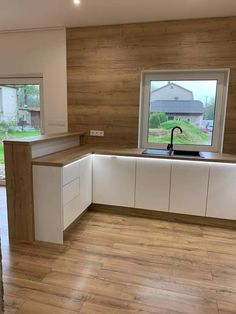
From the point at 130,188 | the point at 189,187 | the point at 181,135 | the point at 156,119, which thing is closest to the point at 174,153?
the point at 181,135

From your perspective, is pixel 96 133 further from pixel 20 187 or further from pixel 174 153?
pixel 20 187

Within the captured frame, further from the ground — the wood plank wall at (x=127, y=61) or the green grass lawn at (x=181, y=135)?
the wood plank wall at (x=127, y=61)

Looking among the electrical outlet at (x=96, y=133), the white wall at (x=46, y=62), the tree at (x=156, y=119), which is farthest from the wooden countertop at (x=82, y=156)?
the white wall at (x=46, y=62)

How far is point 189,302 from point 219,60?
292 cm

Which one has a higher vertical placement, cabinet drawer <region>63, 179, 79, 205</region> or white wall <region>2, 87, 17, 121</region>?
white wall <region>2, 87, 17, 121</region>

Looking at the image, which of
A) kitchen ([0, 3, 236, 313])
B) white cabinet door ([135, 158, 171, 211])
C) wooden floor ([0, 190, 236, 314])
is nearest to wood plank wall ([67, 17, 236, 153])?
kitchen ([0, 3, 236, 313])

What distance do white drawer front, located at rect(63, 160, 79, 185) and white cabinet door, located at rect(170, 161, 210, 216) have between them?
4.00ft

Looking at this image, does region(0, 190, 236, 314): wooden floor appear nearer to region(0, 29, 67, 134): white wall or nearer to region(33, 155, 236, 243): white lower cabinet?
region(33, 155, 236, 243): white lower cabinet

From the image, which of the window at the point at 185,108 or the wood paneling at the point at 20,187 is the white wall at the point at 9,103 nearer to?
the wood paneling at the point at 20,187

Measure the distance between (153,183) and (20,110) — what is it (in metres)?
2.68

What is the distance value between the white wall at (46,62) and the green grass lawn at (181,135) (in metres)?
1.53

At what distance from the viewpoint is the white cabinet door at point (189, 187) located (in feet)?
9.89

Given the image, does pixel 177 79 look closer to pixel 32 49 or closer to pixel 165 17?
pixel 165 17

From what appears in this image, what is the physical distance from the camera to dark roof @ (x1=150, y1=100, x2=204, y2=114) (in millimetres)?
3539
